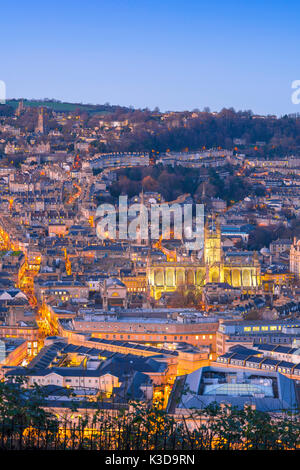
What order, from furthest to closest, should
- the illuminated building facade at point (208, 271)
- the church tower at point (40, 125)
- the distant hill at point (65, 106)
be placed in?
the distant hill at point (65, 106) → the church tower at point (40, 125) → the illuminated building facade at point (208, 271)

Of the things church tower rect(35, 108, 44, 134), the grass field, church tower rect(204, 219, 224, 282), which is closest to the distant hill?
the grass field

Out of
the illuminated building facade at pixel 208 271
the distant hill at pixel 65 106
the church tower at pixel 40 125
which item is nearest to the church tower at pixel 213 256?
the illuminated building facade at pixel 208 271

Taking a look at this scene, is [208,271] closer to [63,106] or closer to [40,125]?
[40,125]

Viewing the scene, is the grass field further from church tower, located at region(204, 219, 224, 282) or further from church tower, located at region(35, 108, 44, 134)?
church tower, located at region(204, 219, 224, 282)

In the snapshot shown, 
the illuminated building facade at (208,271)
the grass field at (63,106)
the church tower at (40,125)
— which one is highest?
the grass field at (63,106)

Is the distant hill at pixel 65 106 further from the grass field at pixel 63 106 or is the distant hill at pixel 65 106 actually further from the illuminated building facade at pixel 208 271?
the illuminated building facade at pixel 208 271

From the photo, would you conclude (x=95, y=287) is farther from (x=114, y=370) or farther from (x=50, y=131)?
(x=50, y=131)

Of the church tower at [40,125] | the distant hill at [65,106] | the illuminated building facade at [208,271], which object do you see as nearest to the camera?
the illuminated building facade at [208,271]

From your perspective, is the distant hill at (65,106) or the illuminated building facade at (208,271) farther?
the distant hill at (65,106)

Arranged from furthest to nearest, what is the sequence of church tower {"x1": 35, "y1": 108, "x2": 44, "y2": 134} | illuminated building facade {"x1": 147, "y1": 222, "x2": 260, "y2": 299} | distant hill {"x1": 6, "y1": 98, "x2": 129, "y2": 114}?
distant hill {"x1": 6, "y1": 98, "x2": 129, "y2": 114} → church tower {"x1": 35, "y1": 108, "x2": 44, "y2": 134} → illuminated building facade {"x1": 147, "y1": 222, "x2": 260, "y2": 299}

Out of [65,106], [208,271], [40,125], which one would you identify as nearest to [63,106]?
[65,106]

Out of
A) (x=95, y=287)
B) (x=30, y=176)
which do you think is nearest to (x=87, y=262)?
(x=95, y=287)
